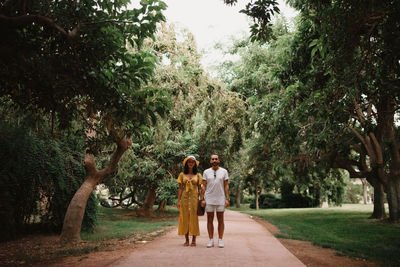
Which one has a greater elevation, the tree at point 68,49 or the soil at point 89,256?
the tree at point 68,49

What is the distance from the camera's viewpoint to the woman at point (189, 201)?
757 cm

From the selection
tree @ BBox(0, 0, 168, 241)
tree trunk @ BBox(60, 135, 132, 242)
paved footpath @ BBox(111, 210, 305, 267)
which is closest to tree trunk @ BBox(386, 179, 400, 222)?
paved footpath @ BBox(111, 210, 305, 267)

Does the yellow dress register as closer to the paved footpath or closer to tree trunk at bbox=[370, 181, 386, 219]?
the paved footpath

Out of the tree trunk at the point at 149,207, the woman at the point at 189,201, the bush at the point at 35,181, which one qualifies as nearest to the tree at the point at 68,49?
the woman at the point at 189,201

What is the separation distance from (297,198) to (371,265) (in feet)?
120

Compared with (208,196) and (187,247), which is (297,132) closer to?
(208,196)

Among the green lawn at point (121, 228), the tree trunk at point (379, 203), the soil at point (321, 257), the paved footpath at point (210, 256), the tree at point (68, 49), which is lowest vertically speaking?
the green lawn at point (121, 228)

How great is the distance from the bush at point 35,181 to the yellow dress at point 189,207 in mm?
5333

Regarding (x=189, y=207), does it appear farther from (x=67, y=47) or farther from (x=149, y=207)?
(x=149, y=207)

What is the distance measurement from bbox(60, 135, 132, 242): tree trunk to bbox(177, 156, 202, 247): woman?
2.89 meters

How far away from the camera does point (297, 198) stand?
137 ft

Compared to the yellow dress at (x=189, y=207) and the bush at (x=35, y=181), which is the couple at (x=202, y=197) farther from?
the bush at (x=35, y=181)

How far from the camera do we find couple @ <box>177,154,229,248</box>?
7.57 metres

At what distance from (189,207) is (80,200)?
14.9 feet
